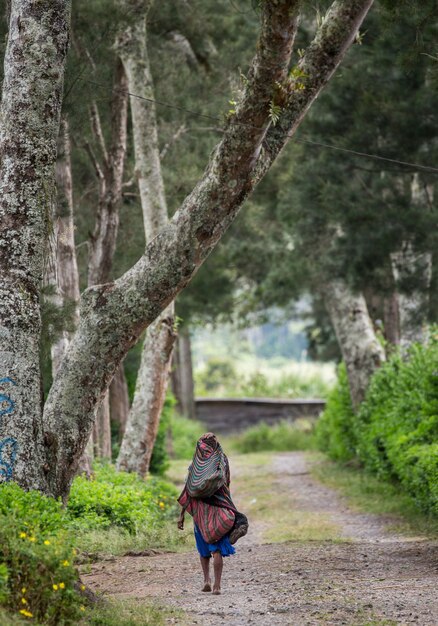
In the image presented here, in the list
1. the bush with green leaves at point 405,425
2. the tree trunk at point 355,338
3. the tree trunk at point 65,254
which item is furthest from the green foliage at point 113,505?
the tree trunk at point 355,338

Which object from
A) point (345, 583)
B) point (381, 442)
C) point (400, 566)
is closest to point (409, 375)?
point (381, 442)

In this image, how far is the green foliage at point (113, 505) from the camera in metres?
11.0

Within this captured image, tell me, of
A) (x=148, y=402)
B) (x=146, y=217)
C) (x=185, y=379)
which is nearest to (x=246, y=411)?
(x=185, y=379)

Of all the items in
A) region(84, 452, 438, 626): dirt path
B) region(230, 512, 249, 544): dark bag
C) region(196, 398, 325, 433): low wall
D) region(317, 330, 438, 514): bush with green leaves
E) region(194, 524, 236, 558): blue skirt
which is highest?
region(196, 398, 325, 433): low wall

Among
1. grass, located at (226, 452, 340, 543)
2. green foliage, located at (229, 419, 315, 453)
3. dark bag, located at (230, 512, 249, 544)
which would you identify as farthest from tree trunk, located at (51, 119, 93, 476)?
green foliage, located at (229, 419, 315, 453)

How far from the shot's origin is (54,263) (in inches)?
407

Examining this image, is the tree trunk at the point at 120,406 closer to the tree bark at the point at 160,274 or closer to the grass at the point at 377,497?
the grass at the point at 377,497

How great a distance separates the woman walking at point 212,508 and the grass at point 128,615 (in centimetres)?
100

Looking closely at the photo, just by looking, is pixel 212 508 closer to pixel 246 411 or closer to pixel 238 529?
pixel 238 529

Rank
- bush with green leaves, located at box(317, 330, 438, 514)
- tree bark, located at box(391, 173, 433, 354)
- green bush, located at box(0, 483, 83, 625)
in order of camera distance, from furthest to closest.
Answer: tree bark, located at box(391, 173, 433, 354), bush with green leaves, located at box(317, 330, 438, 514), green bush, located at box(0, 483, 83, 625)

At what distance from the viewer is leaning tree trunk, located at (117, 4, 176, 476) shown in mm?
14320

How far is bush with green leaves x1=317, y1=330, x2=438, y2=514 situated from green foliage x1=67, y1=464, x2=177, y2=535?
3347mm

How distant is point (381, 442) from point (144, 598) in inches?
339

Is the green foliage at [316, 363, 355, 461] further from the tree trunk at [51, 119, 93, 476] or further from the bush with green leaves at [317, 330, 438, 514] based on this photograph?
the tree trunk at [51, 119, 93, 476]
